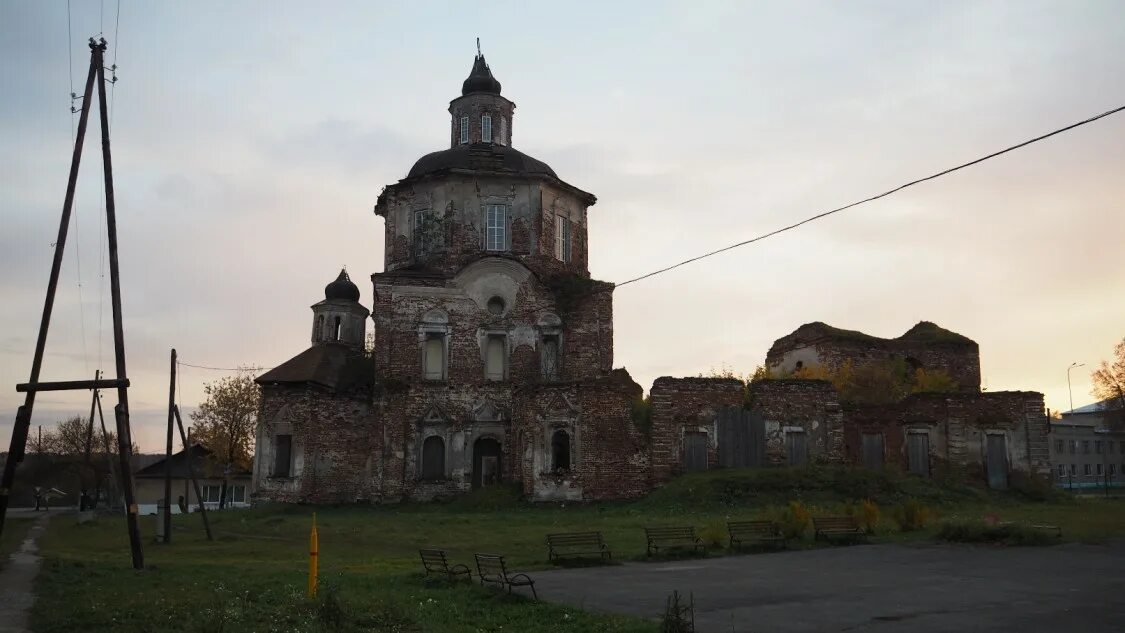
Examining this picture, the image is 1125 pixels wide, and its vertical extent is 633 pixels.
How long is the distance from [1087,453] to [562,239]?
54.8 meters

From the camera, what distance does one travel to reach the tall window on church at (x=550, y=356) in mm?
37906

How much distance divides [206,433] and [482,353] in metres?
31.3

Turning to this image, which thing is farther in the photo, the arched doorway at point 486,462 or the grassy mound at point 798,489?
the arched doorway at point 486,462

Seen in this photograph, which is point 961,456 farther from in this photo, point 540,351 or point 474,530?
point 474,530

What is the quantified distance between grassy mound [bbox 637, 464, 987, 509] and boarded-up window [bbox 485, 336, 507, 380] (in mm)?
8964

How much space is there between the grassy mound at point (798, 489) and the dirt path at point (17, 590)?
1815 cm

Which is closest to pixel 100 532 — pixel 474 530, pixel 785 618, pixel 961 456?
pixel 474 530

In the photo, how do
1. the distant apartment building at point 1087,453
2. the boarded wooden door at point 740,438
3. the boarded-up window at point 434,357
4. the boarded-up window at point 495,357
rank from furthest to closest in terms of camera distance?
the distant apartment building at point 1087,453 → the boarded-up window at point 495,357 → the boarded-up window at point 434,357 → the boarded wooden door at point 740,438

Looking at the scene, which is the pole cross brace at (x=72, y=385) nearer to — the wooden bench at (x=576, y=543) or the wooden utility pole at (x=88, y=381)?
the wooden utility pole at (x=88, y=381)

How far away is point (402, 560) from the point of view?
1945 centimetres

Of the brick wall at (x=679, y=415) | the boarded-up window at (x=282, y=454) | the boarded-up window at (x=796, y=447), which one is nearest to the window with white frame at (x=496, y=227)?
the brick wall at (x=679, y=415)

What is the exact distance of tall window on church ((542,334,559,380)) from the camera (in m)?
37.9

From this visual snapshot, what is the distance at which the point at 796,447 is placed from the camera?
1340 inches

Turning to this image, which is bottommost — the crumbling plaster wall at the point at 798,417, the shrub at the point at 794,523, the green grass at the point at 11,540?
the green grass at the point at 11,540
